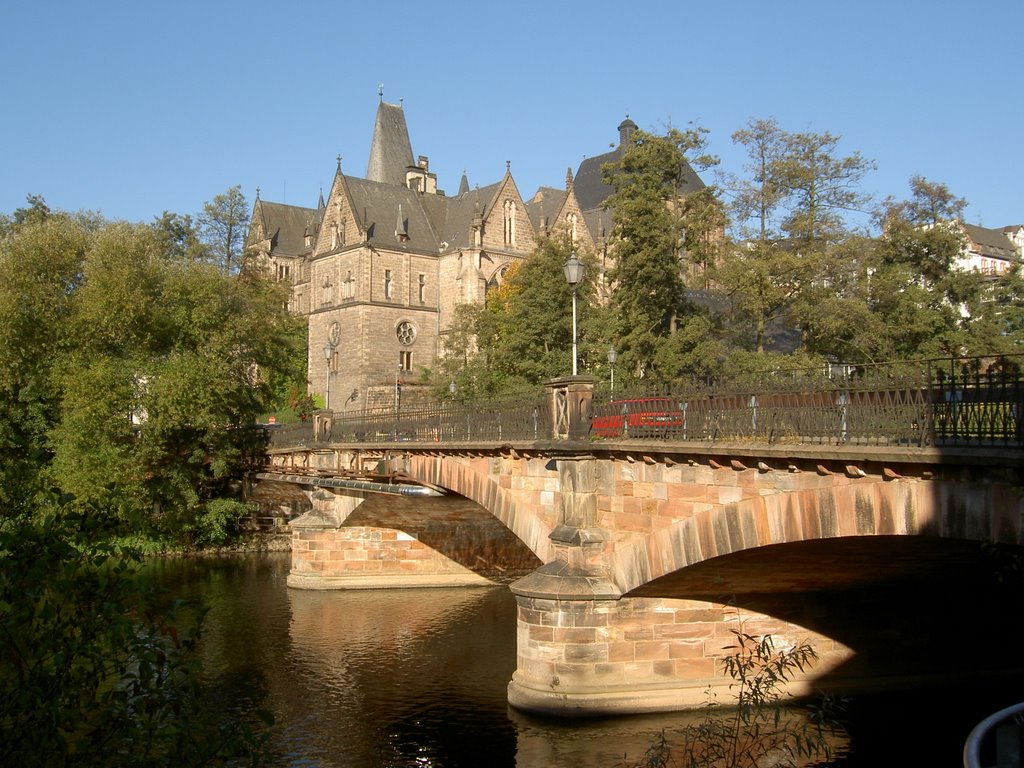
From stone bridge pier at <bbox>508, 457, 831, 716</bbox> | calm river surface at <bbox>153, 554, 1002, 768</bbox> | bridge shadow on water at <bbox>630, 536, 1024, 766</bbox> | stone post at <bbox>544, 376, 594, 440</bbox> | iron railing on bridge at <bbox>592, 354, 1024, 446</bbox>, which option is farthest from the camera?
stone post at <bbox>544, 376, 594, 440</bbox>

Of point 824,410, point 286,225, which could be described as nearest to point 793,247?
point 824,410

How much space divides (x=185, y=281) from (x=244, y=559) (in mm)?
9388

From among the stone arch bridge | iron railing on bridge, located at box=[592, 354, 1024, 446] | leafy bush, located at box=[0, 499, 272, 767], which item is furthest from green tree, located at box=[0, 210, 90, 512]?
leafy bush, located at box=[0, 499, 272, 767]

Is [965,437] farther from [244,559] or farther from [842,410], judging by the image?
[244,559]

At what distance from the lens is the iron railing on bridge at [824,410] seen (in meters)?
9.41

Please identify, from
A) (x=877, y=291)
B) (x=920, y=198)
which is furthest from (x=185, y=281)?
(x=920, y=198)

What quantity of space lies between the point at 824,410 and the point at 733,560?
356cm

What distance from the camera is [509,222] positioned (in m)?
70.6

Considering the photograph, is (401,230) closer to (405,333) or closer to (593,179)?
(405,333)

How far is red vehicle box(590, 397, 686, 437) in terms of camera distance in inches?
580

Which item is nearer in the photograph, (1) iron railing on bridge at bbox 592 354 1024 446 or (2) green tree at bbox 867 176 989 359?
(1) iron railing on bridge at bbox 592 354 1024 446

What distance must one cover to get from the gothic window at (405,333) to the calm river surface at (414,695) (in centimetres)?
3995

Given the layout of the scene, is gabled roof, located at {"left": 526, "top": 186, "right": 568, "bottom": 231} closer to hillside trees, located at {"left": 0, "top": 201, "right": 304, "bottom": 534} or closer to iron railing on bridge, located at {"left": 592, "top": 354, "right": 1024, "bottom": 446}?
hillside trees, located at {"left": 0, "top": 201, "right": 304, "bottom": 534}

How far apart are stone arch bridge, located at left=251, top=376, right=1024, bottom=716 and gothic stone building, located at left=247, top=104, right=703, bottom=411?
46.6 m
